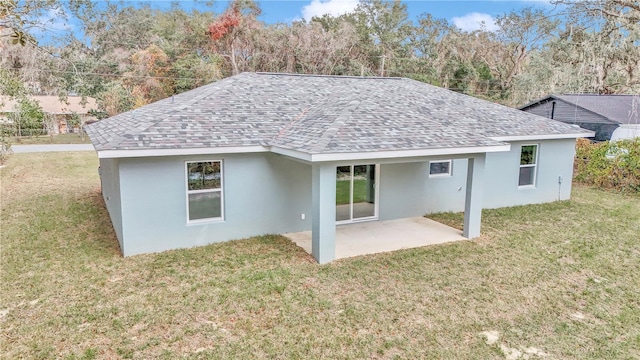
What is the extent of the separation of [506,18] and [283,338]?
4416cm

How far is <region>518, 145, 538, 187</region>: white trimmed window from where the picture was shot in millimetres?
13516

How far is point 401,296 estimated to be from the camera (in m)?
7.07

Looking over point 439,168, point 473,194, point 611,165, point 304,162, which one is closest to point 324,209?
point 304,162

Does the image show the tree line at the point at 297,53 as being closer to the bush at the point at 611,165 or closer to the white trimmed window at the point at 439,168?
the bush at the point at 611,165

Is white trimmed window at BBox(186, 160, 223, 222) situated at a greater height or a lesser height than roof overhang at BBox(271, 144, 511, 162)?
lesser

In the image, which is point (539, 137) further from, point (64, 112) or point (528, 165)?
point (64, 112)

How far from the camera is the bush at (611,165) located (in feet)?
51.3

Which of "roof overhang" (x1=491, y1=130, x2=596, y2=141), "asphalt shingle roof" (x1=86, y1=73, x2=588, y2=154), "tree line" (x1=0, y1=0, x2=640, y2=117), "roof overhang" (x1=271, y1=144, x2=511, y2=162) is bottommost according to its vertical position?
"roof overhang" (x1=271, y1=144, x2=511, y2=162)

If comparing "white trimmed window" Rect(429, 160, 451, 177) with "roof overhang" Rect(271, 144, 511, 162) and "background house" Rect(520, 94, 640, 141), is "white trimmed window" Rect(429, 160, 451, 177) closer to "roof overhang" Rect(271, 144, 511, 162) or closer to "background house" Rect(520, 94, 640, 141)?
"roof overhang" Rect(271, 144, 511, 162)

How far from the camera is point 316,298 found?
693 centimetres

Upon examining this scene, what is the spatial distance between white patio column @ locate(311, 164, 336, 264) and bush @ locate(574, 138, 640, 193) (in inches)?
536

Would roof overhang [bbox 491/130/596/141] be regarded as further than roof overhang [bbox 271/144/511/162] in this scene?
Yes

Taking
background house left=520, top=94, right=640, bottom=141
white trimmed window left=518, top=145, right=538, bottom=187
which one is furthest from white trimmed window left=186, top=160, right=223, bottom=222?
background house left=520, top=94, right=640, bottom=141

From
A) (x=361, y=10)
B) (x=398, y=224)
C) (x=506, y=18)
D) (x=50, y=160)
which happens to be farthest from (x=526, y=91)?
(x=50, y=160)
